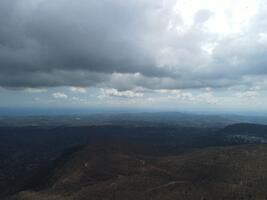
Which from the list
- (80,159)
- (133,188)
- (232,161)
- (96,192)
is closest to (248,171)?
(232,161)

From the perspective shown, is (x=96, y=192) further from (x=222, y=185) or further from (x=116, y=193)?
(x=222, y=185)

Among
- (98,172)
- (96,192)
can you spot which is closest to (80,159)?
(98,172)

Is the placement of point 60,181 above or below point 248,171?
below

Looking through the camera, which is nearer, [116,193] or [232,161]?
[116,193]

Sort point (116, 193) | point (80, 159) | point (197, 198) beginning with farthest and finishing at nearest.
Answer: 1. point (80, 159)
2. point (116, 193)
3. point (197, 198)

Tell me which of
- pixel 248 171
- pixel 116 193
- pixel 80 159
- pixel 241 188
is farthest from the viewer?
pixel 80 159

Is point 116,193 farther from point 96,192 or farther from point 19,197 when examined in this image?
point 19,197
